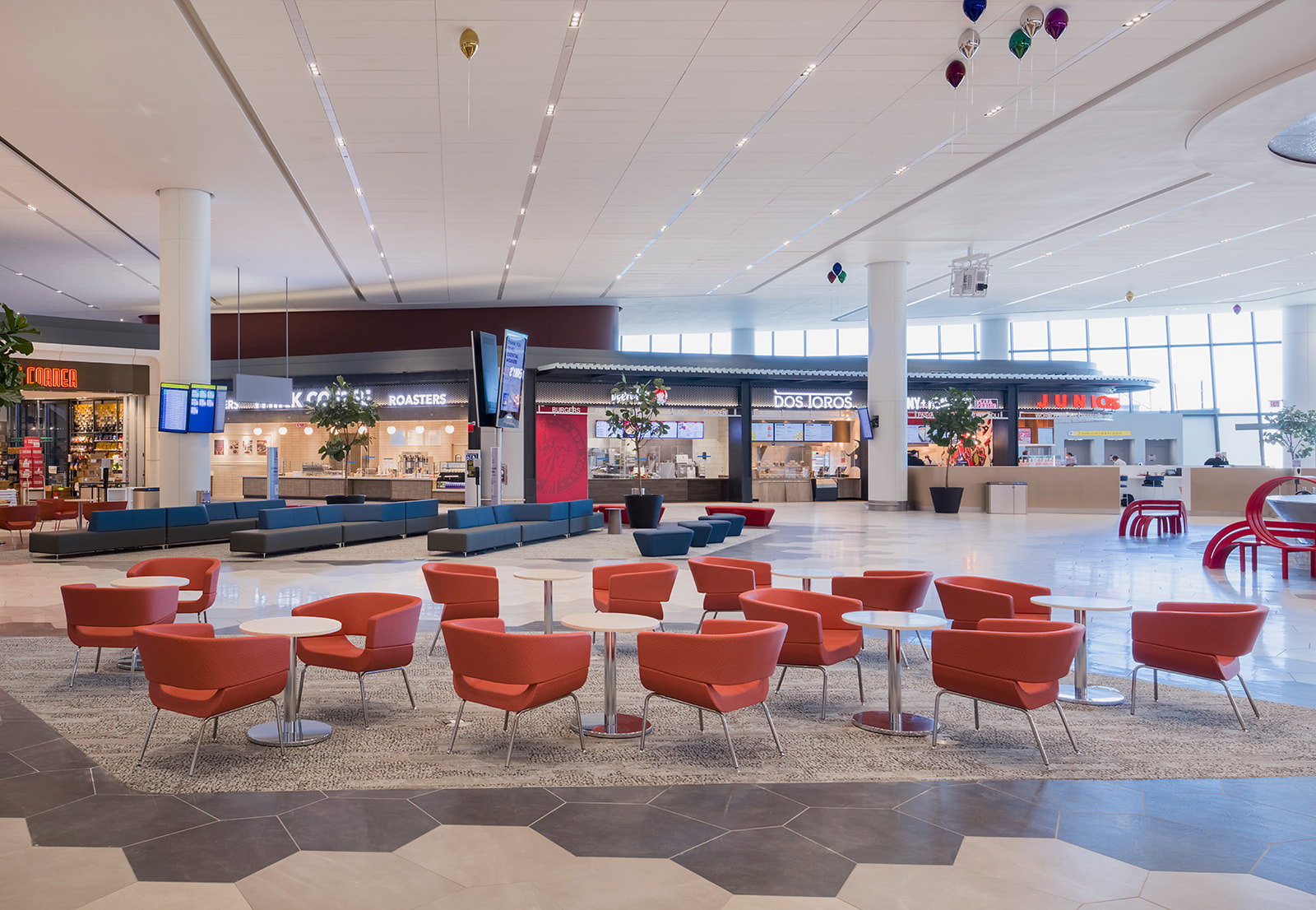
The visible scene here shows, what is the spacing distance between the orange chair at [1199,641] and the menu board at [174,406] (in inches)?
490

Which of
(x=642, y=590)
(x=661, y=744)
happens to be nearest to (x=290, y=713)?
(x=661, y=744)

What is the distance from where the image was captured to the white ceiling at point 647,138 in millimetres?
8438

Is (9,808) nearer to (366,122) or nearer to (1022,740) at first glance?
(1022,740)

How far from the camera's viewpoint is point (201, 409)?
41.6 feet

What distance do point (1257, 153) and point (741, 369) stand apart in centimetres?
1272

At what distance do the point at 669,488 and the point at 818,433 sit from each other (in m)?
4.73

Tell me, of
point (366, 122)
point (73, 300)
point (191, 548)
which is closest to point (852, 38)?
point (366, 122)

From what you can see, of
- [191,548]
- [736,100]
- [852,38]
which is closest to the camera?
[852,38]

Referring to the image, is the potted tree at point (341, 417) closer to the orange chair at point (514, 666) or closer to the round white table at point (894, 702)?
the orange chair at point (514, 666)

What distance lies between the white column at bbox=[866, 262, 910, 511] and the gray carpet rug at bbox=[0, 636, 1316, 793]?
14286 millimetres

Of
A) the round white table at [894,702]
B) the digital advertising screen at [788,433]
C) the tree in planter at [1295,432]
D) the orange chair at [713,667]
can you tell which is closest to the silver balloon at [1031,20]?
the round white table at [894,702]

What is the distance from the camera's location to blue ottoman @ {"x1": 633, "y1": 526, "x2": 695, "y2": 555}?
11.2 m

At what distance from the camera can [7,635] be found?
6777 mm

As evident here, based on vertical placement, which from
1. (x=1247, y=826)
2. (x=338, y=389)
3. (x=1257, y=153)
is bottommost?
(x=1247, y=826)
